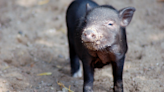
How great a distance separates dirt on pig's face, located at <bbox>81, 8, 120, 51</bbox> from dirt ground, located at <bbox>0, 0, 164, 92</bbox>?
1079 millimetres

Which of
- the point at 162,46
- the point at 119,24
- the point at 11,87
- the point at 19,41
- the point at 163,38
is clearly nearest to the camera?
the point at 119,24

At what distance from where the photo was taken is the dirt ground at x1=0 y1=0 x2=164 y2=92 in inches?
144

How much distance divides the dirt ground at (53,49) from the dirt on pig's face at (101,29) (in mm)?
1079

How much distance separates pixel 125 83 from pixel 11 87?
1804 millimetres

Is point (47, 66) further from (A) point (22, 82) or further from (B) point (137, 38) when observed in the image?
(B) point (137, 38)

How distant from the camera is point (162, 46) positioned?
174 inches

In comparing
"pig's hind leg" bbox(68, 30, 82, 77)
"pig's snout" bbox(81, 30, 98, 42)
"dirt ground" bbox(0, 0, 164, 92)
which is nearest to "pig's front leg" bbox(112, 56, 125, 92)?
"dirt ground" bbox(0, 0, 164, 92)

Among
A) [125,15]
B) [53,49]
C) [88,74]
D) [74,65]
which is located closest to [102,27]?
[125,15]

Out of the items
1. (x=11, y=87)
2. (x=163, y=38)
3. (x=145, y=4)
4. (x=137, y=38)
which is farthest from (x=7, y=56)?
(x=145, y=4)

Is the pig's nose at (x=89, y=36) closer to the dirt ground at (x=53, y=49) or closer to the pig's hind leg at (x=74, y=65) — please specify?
the dirt ground at (x=53, y=49)

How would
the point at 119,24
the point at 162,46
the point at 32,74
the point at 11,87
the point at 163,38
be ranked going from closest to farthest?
the point at 119,24 → the point at 11,87 → the point at 32,74 → the point at 162,46 → the point at 163,38

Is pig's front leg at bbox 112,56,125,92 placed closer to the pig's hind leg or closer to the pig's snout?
the pig's snout

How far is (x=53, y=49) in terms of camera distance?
505 cm

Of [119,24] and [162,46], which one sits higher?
[119,24]
